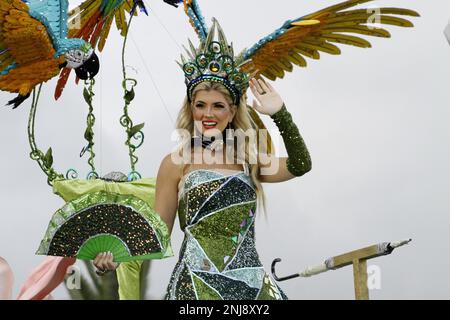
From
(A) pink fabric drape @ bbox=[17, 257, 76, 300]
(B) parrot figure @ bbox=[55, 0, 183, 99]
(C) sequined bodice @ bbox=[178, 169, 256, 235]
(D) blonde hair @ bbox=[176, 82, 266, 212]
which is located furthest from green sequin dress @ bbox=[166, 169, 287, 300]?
(B) parrot figure @ bbox=[55, 0, 183, 99]

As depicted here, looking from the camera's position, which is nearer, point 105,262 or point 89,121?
point 105,262

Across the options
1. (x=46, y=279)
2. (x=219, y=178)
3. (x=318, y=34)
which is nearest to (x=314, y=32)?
(x=318, y=34)

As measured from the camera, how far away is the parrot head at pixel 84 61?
6.37 m

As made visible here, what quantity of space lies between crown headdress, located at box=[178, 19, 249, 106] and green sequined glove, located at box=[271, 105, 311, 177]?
1.42 ft

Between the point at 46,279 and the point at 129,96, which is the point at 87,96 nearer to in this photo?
the point at 129,96

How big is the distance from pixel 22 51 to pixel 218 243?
107 inches

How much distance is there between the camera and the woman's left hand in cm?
460

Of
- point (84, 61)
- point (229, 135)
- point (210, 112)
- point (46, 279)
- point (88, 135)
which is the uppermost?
point (84, 61)

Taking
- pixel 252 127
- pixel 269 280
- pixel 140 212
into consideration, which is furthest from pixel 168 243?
pixel 252 127

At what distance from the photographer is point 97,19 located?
649 cm

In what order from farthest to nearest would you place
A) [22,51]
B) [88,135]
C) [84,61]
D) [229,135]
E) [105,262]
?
[88,135]
[84,61]
[22,51]
[229,135]
[105,262]

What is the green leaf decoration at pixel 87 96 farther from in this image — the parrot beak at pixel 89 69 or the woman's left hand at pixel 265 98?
the woman's left hand at pixel 265 98

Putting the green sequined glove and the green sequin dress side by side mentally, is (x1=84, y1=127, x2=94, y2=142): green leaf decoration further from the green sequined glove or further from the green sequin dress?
the green sequined glove
